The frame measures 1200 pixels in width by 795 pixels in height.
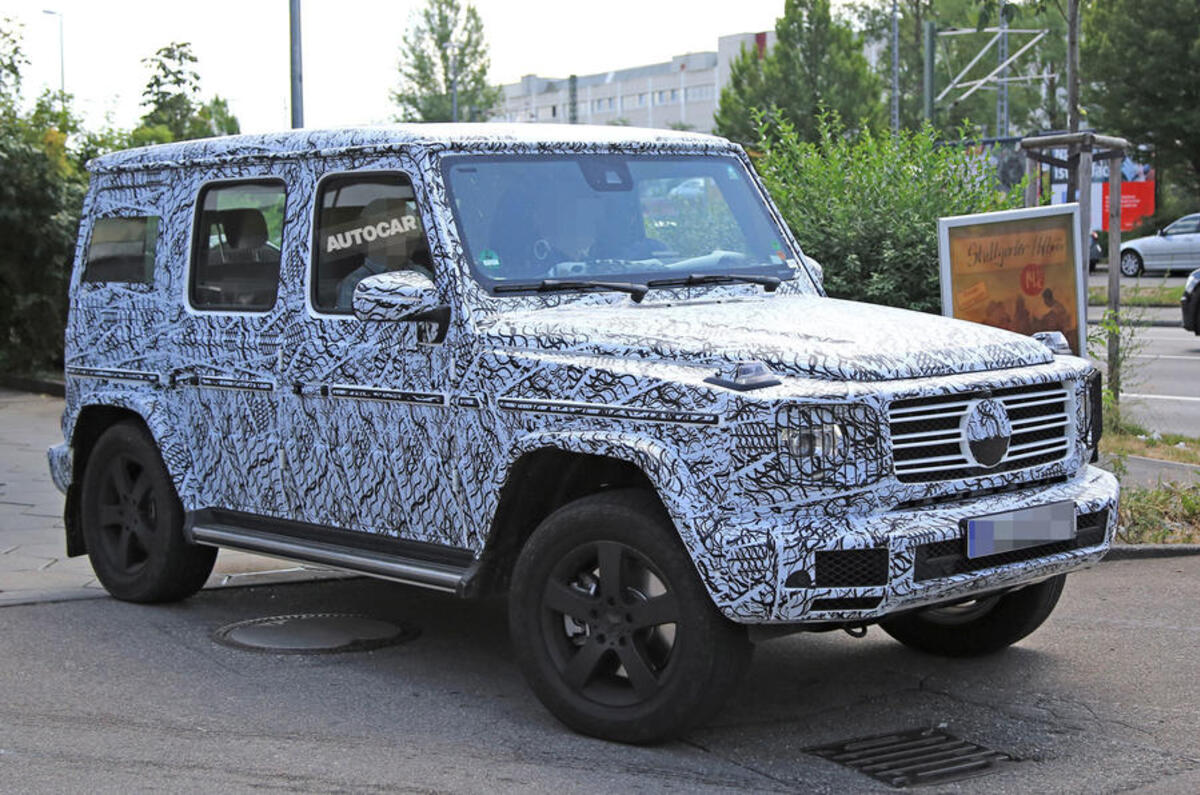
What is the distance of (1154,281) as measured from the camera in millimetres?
37156

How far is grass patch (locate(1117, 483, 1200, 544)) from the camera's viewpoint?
8.62 meters

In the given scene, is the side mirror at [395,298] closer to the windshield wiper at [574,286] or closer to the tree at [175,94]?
the windshield wiper at [574,286]

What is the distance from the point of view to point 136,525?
766 centimetres

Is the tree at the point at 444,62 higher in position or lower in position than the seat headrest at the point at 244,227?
higher

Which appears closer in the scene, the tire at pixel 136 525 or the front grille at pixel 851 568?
the front grille at pixel 851 568

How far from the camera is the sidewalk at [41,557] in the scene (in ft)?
Answer: 26.7

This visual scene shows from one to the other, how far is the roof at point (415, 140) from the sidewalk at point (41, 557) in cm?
212

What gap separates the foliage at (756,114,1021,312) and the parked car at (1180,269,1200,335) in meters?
11.0

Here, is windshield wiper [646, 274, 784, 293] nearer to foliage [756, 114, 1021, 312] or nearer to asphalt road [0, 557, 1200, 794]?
asphalt road [0, 557, 1200, 794]

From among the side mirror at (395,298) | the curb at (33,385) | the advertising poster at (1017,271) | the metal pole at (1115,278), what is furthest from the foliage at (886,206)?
the curb at (33,385)

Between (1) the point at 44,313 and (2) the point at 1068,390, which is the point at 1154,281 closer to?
(1) the point at 44,313

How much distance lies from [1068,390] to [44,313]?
48.8ft

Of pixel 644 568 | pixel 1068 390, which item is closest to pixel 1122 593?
pixel 1068 390

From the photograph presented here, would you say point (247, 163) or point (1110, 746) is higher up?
point (247, 163)
